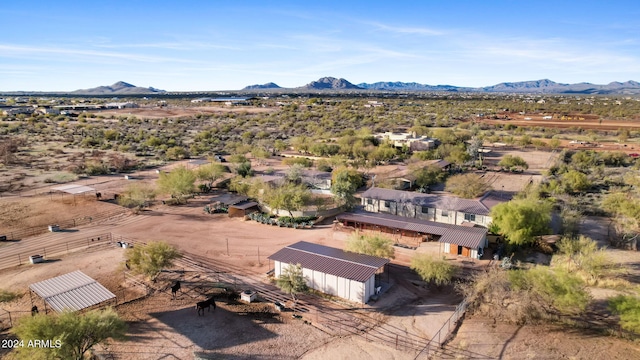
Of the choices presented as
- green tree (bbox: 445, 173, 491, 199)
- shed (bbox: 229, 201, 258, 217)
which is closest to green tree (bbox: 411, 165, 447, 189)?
green tree (bbox: 445, 173, 491, 199)

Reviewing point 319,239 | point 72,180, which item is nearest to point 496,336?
point 319,239

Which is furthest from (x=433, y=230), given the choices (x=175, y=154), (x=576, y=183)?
(x=175, y=154)

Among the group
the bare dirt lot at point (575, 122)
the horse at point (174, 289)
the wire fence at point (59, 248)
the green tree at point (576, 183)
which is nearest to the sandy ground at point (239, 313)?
the horse at point (174, 289)

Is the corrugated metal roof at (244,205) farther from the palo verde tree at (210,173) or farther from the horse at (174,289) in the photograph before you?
the horse at (174,289)

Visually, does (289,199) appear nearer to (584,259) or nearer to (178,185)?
(178,185)

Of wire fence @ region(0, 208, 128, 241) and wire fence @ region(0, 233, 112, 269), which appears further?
wire fence @ region(0, 208, 128, 241)

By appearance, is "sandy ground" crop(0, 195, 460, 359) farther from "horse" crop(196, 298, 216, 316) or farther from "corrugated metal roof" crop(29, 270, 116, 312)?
"corrugated metal roof" crop(29, 270, 116, 312)

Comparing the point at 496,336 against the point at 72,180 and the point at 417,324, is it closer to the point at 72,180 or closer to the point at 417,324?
the point at 417,324
